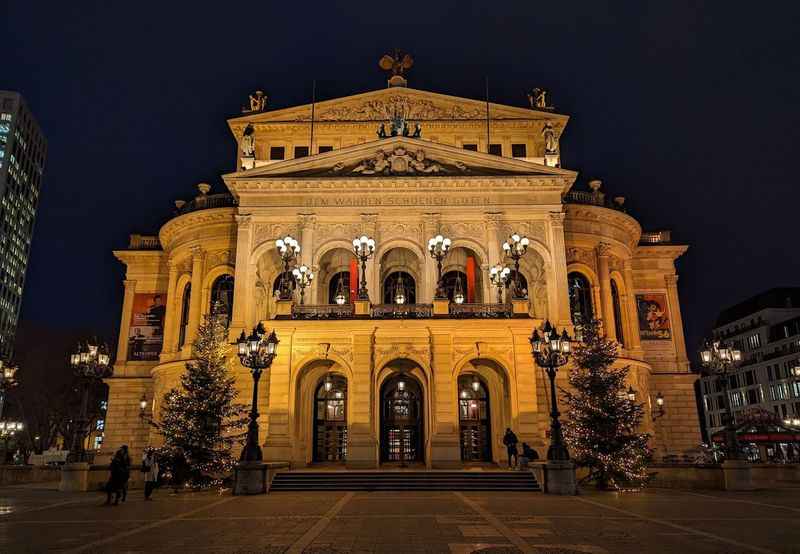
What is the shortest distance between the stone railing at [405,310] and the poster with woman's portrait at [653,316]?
1905cm

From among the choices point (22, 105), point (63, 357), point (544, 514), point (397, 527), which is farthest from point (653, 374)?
point (22, 105)

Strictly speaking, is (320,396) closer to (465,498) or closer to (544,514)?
(465,498)

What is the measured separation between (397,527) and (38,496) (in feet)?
53.2

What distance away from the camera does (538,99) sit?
47.1m

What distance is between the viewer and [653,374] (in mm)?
42469

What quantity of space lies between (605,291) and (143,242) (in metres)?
34.2

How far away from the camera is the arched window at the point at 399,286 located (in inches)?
1545

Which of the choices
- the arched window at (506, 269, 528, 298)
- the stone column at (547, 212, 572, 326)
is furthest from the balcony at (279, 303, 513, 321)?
the stone column at (547, 212, 572, 326)

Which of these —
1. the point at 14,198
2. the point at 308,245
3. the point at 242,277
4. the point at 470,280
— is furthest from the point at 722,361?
the point at 14,198

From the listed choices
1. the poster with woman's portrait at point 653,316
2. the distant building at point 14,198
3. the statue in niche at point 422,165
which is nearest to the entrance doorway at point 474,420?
the statue in niche at point 422,165

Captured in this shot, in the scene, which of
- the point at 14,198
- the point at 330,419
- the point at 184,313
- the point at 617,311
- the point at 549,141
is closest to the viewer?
the point at 330,419

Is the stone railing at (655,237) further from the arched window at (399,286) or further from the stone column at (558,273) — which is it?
the arched window at (399,286)

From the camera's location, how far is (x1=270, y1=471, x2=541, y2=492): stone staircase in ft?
78.4

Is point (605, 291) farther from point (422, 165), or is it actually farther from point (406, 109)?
point (406, 109)
